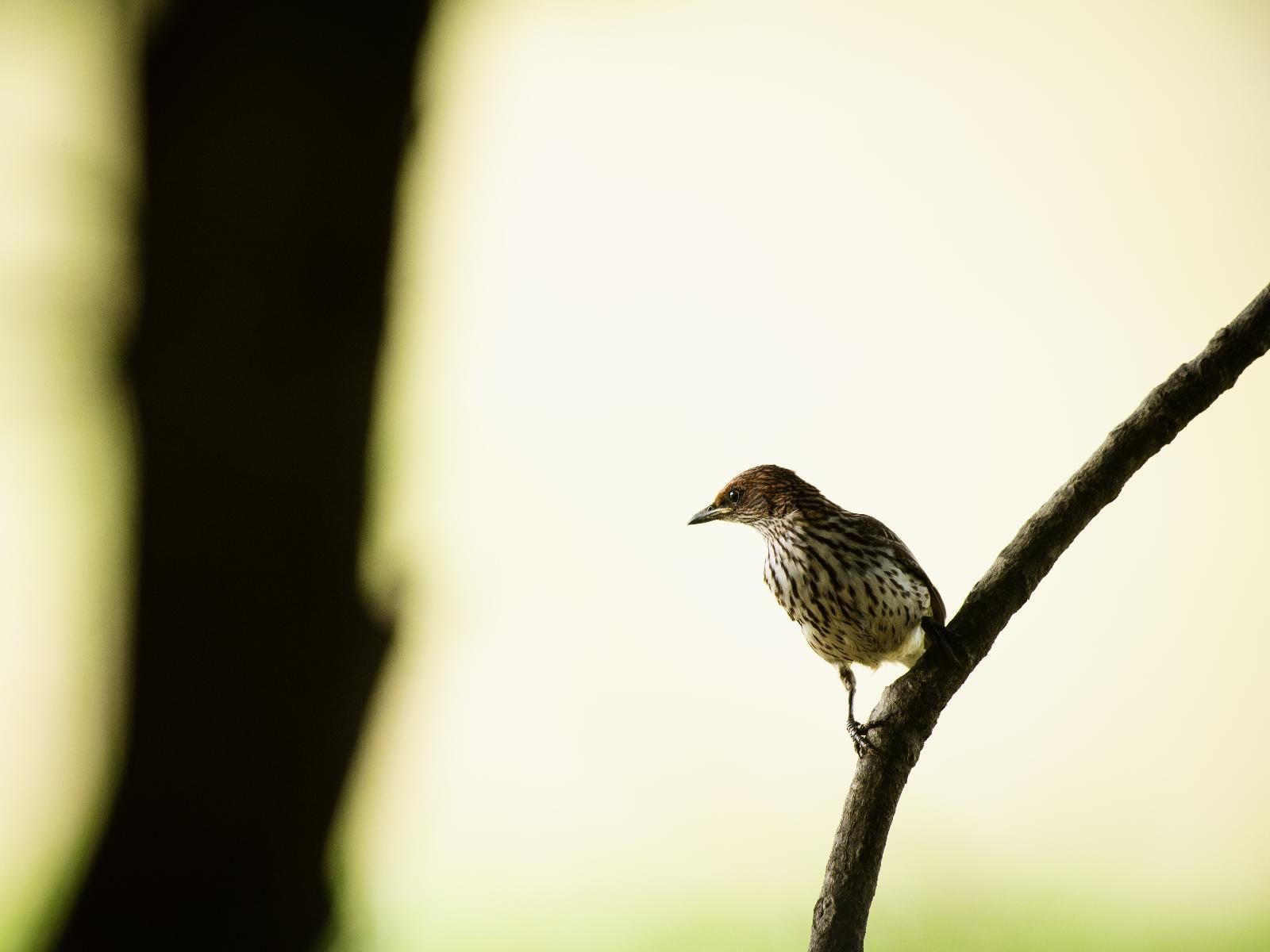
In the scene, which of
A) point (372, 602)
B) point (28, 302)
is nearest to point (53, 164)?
point (28, 302)

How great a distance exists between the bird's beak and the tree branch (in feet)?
1.45

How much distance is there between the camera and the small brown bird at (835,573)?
1755 mm

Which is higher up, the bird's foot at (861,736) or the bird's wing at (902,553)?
the bird's wing at (902,553)

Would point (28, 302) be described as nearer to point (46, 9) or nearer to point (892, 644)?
point (46, 9)

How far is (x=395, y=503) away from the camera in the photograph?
116 centimetres

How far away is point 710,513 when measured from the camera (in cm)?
178

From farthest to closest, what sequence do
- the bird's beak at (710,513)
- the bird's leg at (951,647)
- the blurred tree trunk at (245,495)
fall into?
the bird's beak at (710,513)
the bird's leg at (951,647)
the blurred tree trunk at (245,495)

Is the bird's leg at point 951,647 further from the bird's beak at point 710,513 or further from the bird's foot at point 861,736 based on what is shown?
the bird's beak at point 710,513

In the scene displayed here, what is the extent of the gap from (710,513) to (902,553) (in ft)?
1.14

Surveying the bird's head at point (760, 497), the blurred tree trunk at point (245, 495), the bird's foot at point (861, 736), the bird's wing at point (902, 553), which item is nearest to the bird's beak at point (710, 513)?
the bird's head at point (760, 497)

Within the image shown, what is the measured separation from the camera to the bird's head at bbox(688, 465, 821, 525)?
5.90 feet

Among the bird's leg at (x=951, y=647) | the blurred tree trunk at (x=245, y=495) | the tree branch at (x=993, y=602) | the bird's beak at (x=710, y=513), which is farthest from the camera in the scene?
the bird's beak at (x=710, y=513)

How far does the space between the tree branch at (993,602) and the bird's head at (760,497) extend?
0.47m

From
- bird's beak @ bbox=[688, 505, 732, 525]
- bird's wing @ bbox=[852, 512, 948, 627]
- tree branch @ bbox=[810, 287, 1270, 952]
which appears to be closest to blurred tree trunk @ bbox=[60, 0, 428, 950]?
tree branch @ bbox=[810, 287, 1270, 952]
